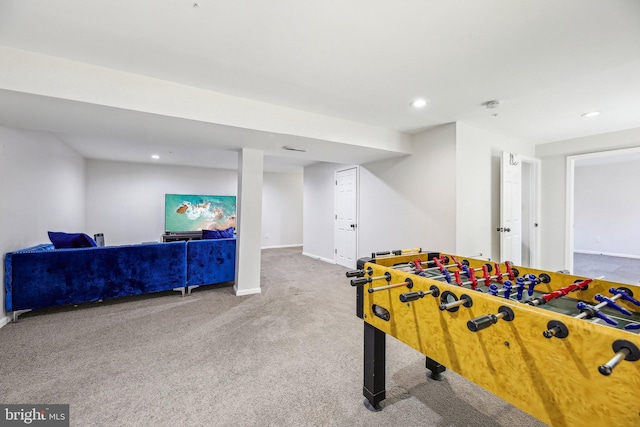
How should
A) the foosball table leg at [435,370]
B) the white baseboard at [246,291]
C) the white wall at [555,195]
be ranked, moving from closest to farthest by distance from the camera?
1. the foosball table leg at [435,370]
2. the white baseboard at [246,291]
3. the white wall at [555,195]

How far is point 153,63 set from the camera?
2.06 meters

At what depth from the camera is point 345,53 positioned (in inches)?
75.3

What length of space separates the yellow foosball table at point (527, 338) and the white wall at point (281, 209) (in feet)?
20.8

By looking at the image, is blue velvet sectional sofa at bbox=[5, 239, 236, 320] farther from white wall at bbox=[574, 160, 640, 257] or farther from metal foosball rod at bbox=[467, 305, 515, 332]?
white wall at bbox=[574, 160, 640, 257]

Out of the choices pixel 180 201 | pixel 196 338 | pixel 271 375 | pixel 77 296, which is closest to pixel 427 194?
pixel 271 375

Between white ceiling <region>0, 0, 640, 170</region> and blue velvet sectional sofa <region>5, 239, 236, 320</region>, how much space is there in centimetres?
139

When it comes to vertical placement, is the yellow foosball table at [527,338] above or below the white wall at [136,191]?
below

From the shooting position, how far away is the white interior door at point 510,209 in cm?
372

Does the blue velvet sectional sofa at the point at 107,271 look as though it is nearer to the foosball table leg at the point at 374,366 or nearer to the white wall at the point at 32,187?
the white wall at the point at 32,187

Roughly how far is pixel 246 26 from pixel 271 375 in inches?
92.1

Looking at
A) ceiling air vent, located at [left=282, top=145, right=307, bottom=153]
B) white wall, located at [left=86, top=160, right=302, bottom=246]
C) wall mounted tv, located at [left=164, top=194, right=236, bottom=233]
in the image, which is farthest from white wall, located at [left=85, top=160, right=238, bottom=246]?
ceiling air vent, located at [left=282, top=145, right=307, bottom=153]

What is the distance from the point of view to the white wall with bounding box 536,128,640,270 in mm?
4184

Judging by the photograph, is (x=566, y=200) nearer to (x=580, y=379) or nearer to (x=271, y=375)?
(x=580, y=379)

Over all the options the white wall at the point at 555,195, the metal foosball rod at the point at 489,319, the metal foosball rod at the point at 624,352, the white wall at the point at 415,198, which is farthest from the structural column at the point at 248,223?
the white wall at the point at 555,195
